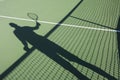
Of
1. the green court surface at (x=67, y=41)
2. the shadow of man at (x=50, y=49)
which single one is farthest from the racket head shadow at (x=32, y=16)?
the shadow of man at (x=50, y=49)

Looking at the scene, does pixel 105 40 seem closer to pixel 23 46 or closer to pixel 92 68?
pixel 92 68

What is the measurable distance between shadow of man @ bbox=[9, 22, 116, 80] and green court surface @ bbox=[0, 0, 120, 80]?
0.03m

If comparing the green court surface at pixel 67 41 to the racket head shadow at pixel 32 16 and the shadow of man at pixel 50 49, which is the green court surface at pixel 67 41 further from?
the racket head shadow at pixel 32 16

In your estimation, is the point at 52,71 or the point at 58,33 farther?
the point at 58,33

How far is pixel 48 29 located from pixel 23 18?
5.71 ft

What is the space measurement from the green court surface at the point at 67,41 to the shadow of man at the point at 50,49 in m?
0.03

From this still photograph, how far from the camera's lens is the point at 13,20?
909 cm

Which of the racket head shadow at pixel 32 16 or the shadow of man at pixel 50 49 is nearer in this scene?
the shadow of man at pixel 50 49

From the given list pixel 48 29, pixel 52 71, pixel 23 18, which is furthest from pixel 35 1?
pixel 52 71

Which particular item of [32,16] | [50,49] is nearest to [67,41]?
[50,49]

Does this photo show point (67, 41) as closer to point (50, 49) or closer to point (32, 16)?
point (50, 49)

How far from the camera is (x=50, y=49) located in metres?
6.76

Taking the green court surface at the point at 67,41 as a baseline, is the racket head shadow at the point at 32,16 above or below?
below

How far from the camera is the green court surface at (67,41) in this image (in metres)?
5.63
